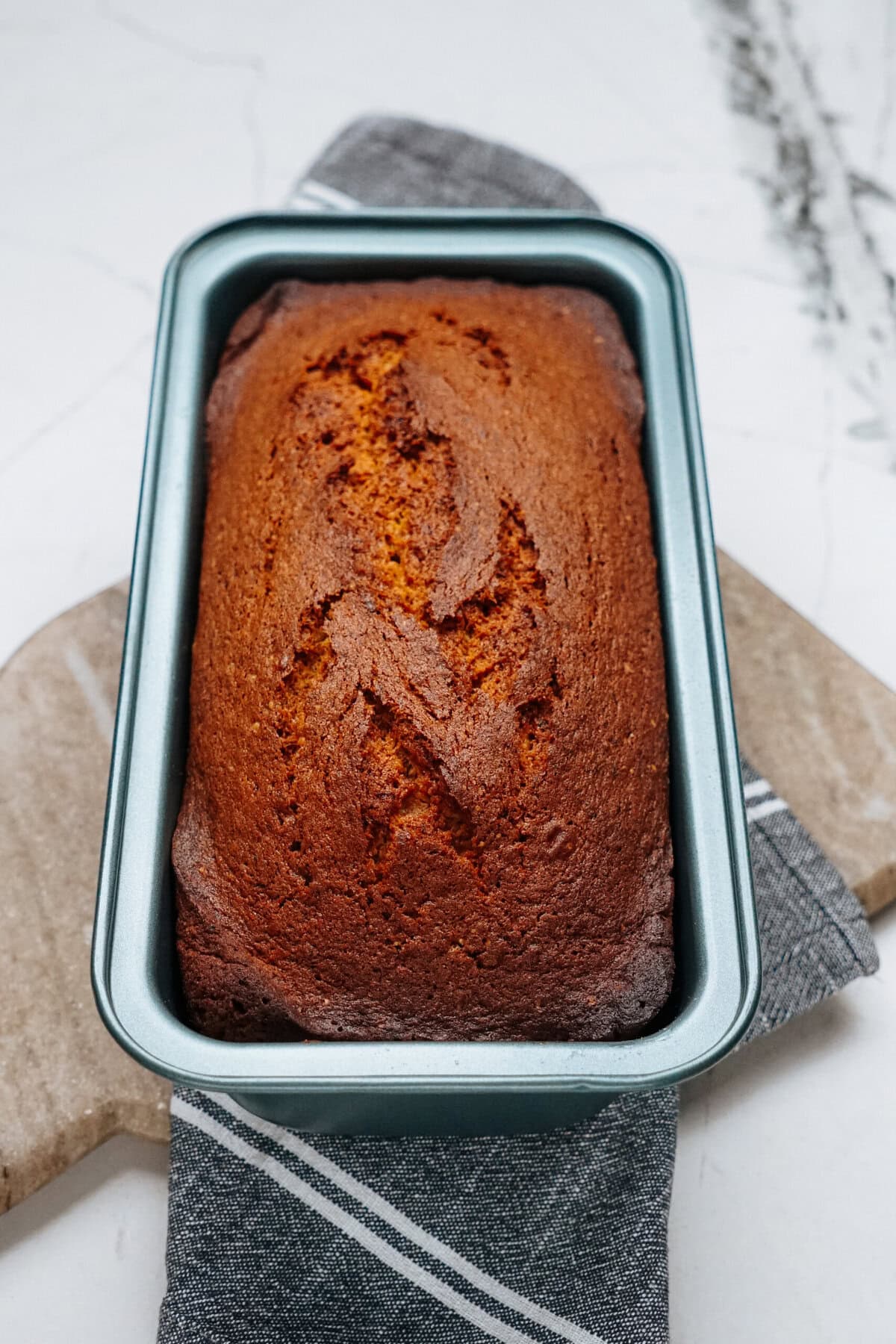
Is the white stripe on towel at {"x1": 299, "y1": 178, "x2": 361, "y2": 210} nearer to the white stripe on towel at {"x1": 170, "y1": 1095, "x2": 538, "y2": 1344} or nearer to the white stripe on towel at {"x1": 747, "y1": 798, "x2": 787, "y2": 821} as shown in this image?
the white stripe on towel at {"x1": 747, "y1": 798, "x2": 787, "y2": 821}

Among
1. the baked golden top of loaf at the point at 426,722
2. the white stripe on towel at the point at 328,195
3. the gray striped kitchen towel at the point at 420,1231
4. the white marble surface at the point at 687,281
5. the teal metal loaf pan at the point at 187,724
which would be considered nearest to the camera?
the teal metal loaf pan at the point at 187,724

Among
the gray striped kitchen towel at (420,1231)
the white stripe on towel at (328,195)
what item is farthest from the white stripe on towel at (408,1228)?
the white stripe on towel at (328,195)

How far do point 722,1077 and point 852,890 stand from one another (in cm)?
26

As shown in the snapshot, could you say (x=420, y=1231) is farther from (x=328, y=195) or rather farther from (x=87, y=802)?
(x=328, y=195)

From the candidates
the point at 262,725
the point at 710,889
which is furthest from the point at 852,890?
the point at 262,725

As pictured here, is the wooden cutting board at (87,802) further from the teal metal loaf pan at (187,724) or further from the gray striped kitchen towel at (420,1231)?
the teal metal loaf pan at (187,724)

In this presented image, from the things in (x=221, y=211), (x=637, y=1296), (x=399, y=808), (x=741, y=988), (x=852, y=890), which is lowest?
(x=637, y=1296)

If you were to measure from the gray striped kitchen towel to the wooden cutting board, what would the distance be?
4.5 inches

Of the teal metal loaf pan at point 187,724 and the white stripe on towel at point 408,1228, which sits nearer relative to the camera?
the teal metal loaf pan at point 187,724

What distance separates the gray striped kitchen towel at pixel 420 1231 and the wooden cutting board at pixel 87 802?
11 centimetres

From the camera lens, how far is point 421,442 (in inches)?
51.6

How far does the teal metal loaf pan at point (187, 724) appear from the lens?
3.47 ft

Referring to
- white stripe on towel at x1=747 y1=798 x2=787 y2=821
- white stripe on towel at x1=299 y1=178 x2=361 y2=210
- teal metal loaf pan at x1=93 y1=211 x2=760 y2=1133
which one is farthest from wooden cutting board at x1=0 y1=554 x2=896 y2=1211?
white stripe on towel at x1=299 y1=178 x2=361 y2=210

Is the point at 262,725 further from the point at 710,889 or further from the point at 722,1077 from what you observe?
the point at 722,1077
